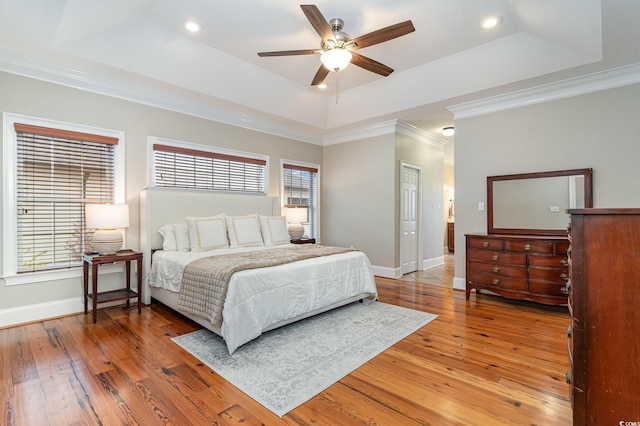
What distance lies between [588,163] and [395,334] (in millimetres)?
3019

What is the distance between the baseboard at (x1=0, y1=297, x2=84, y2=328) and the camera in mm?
3018

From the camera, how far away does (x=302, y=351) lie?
2.47 meters

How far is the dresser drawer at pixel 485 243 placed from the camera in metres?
3.75

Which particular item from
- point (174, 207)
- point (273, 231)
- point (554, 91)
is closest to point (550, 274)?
point (554, 91)

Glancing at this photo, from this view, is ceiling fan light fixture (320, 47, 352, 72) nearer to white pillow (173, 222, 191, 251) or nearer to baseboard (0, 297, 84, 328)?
white pillow (173, 222, 191, 251)

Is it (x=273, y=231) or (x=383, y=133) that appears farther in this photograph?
(x=383, y=133)

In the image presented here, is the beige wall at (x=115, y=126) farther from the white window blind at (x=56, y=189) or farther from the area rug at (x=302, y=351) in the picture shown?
the area rug at (x=302, y=351)

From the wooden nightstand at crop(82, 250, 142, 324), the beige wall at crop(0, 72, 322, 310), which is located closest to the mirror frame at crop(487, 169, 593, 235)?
the beige wall at crop(0, 72, 322, 310)

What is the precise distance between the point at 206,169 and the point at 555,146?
466 centimetres

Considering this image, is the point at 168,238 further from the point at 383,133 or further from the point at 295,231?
the point at 383,133

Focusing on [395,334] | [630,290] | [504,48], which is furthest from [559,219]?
[630,290]

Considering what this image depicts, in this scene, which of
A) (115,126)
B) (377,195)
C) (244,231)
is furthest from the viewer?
(377,195)

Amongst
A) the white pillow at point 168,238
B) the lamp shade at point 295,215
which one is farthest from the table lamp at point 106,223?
the lamp shade at point 295,215

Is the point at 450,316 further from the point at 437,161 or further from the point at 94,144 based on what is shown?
the point at 94,144
